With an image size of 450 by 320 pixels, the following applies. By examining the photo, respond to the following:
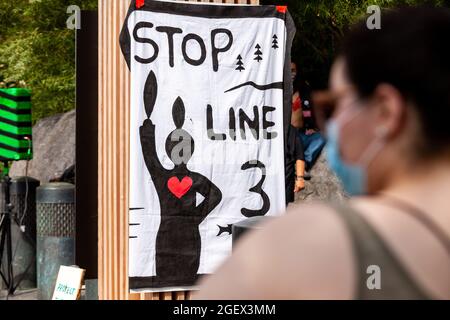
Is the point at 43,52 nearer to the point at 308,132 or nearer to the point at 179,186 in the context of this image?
the point at 308,132

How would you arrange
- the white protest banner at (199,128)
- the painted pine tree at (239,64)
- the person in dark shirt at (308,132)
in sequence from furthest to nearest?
the person in dark shirt at (308,132) < the painted pine tree at (239,64) < the white protest banner at (199,128)

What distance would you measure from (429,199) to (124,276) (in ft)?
18.9

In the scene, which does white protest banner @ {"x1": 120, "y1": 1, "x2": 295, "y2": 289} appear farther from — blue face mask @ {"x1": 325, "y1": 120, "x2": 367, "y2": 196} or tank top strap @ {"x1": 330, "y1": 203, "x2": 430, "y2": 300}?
tank top strap @ {"x1": 330, "y1": 203, "x2": 430, "y2": 300}

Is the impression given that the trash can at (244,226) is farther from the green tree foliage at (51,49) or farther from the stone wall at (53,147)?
the stone wall at (53,147)

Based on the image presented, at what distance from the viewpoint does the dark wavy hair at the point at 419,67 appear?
157cm

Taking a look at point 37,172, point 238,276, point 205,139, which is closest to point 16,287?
point 37,172

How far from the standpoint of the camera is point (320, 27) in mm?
11672

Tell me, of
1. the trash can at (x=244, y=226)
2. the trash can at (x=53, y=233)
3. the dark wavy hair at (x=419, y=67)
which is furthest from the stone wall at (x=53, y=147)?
the dark wavy hair at (x=419, y=67)

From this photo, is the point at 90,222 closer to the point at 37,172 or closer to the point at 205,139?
the point at 205,139

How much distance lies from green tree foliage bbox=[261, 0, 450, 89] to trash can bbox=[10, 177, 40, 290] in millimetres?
3741

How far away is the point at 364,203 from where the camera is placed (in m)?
1.50

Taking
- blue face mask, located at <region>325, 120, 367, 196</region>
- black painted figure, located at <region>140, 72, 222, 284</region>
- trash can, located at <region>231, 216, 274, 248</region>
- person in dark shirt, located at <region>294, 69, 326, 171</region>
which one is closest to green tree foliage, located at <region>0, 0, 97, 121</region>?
person in dark shirt, located at <region>294, 69, 326, 171</region>

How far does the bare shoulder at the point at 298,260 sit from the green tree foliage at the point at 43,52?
39.4 feet

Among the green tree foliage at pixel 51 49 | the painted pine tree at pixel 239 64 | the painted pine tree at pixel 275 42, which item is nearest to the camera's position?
the painted pine tree at pixel 239 64
